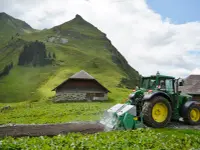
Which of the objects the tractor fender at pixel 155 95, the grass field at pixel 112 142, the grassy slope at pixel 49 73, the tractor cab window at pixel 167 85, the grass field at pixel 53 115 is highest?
the grassy slope at pixel 49 73

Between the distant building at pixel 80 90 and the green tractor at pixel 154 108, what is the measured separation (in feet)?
122

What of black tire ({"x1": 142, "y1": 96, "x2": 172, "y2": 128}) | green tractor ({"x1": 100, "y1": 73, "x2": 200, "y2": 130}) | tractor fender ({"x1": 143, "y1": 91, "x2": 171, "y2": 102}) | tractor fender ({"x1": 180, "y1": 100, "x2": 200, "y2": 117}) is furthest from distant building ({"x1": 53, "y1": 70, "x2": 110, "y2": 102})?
black tire ({"x1": 142, "y1": 96, "x2": 172, "y2": 128})

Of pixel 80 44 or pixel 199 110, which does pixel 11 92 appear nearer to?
pixel 199 110

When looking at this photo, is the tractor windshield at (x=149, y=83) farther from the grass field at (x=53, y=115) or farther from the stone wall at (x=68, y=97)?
the stone wall at (x=68, y=97)

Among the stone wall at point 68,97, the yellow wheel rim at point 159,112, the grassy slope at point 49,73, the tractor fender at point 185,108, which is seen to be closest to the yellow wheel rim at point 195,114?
the tractor fender at point 185,108

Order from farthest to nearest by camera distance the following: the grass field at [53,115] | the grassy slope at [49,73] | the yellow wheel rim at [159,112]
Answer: the grassy slope at [49,73]
the grass field at [53,115]
the yellow wheel rim at [159,112]

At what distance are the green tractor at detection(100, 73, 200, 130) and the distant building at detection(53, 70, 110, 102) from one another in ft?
122

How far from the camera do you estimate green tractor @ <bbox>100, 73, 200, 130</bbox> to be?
38.1 feet

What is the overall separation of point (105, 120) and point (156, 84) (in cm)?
388

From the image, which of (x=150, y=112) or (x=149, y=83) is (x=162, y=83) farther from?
(x=150, y=112)

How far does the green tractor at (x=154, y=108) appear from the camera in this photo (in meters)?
11.6

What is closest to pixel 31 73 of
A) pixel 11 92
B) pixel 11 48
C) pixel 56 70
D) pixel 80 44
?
pixel 56 70

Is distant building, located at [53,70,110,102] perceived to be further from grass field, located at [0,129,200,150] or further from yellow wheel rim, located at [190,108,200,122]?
grass field, located at [0,129,200,150]

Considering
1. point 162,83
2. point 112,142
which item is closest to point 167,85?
point 162,83
